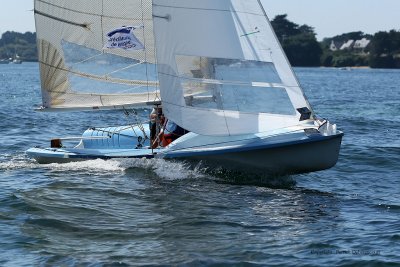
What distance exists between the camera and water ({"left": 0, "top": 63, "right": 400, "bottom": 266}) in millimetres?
10742

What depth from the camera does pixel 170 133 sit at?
1677cm

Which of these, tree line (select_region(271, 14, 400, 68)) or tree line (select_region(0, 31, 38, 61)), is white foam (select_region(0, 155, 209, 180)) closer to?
tree line (select_region(271, 14, 400, 68))

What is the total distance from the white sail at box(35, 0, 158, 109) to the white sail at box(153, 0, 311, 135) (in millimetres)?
1296

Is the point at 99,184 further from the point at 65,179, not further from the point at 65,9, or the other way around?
the point at 65,9

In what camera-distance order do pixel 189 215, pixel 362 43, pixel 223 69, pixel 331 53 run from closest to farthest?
pixel 189 215, pixel 223 69, pixel 331 53, pixel 362 43

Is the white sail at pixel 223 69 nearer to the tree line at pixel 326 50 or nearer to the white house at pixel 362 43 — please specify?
the tree line at pixel 326 50

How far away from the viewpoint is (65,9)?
16766mm

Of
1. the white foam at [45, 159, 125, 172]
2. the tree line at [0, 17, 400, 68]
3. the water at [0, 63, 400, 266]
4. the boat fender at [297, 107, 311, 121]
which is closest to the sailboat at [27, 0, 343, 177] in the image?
the boat fender at [297, 107, 311, 121]

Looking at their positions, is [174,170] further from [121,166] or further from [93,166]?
[93,166]

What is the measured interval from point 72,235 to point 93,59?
6.10 m

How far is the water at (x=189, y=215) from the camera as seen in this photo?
10742 mm

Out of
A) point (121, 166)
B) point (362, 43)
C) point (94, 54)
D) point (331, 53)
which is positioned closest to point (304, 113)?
point (121, 166)

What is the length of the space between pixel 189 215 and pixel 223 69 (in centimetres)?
351

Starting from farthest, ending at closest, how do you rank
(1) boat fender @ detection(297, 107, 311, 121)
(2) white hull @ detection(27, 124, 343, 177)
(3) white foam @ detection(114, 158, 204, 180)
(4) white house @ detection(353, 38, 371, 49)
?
(4) white house @ detection(353, 38, 371, 49) → (3) white foam @ detection(114, 158, 204, 180) → (1) boat fender @ detection(297, 107, 311, 121) → (2) white hull @ detection(27, 124, 343, 177)
